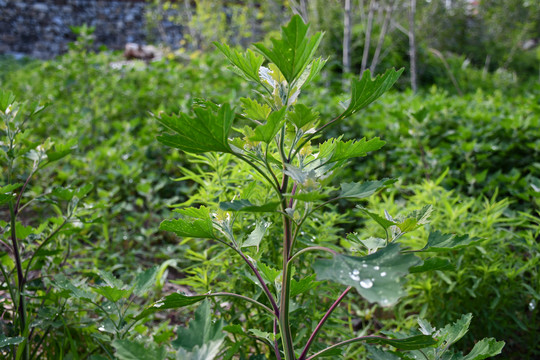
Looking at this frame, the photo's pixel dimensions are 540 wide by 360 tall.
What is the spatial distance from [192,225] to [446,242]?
45cm

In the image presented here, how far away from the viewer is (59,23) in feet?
40.5

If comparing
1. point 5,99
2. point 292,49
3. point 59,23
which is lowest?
point 59,23

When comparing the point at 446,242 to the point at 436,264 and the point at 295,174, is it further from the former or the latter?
the point at 295,174

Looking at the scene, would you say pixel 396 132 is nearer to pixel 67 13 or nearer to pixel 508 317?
pixel 508 317

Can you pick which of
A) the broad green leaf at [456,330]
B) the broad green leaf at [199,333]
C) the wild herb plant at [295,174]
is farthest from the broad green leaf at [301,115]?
the broad green leaf at [456,330]

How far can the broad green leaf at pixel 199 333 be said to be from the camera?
27.3 inches

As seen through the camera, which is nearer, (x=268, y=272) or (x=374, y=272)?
(x=374, y=272)

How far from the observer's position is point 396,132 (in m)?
2.83

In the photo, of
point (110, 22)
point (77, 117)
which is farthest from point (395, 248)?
point (110, 22)

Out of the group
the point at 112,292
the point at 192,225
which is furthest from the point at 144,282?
the point at 192,225

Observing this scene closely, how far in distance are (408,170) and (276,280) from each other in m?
1.93

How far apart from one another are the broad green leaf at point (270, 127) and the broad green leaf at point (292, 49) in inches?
3.5

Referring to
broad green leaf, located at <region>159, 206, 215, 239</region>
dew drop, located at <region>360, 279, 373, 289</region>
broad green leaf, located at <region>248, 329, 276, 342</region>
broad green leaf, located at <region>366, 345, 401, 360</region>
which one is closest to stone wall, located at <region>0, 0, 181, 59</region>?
broad green leaf, located at <region>159, 206, 215, 239</region>

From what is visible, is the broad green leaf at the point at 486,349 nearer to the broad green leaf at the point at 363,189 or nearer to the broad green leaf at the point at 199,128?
the broad green leaf at the point at 363,189
